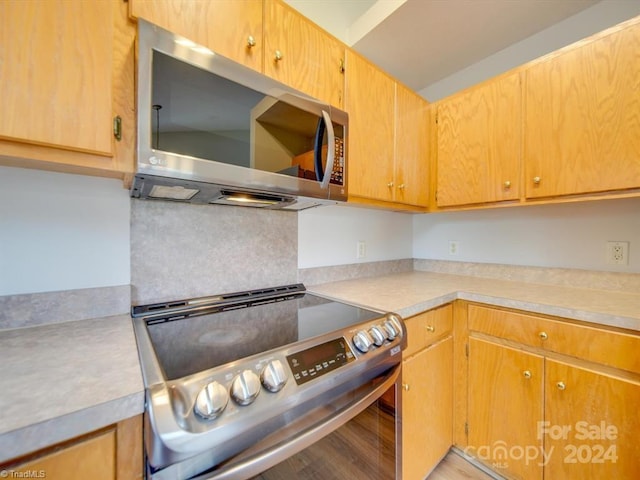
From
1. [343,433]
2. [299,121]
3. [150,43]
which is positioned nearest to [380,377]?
[343,433]

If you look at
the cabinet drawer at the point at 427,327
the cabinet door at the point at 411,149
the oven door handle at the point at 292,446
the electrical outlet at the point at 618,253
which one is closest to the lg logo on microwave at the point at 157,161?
the oven door handle at the point at 292,446

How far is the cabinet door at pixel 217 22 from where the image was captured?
Answer: 31.5 inches

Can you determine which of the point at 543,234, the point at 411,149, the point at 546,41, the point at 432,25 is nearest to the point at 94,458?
the point at 411,149

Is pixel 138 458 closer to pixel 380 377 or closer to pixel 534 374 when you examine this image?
pixel 380 377

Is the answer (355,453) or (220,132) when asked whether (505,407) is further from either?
(220,132)

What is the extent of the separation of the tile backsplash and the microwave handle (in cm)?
42

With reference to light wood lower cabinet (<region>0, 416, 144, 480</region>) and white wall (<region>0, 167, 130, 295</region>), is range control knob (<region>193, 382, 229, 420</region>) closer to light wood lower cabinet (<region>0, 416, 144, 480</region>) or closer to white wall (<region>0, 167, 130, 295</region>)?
light wood lower cabinet (<region>0, 416, 144, 480</region>)

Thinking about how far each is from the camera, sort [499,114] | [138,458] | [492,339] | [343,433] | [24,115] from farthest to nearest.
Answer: [499,114], [492,339], [343,433], [24,115], [138,458]

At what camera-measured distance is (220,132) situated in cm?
81

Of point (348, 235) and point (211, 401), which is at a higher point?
point (348, 235)

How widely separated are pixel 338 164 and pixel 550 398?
1.31 metres

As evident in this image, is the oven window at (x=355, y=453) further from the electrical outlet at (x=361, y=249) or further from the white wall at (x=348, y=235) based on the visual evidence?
the electrical outlet at (x=361, y=249)

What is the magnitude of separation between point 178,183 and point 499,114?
1.69 meters

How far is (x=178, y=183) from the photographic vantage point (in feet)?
2.59
